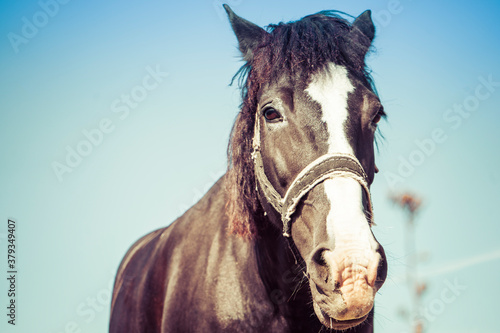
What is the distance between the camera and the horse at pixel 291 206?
214 cm

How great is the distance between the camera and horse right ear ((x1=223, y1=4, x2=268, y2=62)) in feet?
11.3

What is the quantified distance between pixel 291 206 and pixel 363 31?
72.5 inches

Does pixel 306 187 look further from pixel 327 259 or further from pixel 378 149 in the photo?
pixel 378 149

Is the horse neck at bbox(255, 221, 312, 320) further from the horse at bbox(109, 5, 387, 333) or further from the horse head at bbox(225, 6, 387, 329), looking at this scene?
the horse head at bbox(225, 6, 387, 329)

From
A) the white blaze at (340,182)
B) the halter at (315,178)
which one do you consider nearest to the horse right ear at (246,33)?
the white blaze at (340,182)

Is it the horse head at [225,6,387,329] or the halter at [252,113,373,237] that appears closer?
the horse head at [225,6,387,329]

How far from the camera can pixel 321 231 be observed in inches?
87.6

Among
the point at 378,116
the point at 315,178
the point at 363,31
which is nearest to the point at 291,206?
the point at 315,178

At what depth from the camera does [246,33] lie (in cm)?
346

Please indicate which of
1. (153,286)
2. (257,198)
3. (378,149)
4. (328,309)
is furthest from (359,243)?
(153,286)

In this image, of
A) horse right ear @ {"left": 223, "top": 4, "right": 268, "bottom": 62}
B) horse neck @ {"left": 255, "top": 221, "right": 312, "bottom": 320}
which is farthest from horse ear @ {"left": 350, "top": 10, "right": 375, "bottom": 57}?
horse neck @ {"left": 255, "top": 221, "right": 312, "bottom": 320}

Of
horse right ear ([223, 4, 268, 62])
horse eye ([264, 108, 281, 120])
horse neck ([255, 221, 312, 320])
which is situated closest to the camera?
horse eye ([264, 108, 281, 120])

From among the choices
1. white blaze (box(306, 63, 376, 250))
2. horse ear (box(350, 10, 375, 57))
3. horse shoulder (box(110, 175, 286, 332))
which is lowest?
horse shoulder (box(110, 175, 286, 332))

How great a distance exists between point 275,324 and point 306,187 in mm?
1076
